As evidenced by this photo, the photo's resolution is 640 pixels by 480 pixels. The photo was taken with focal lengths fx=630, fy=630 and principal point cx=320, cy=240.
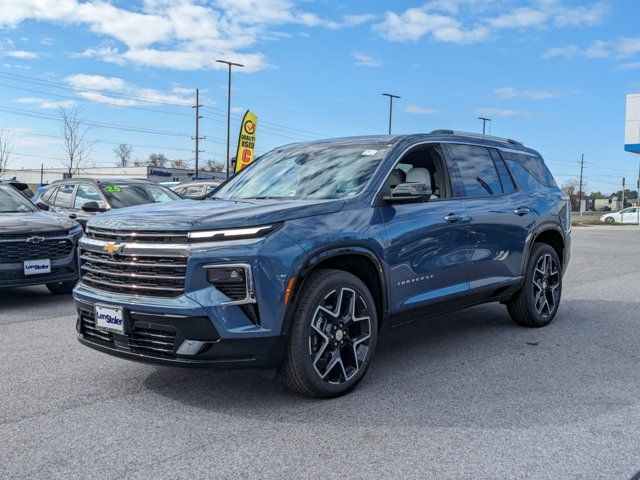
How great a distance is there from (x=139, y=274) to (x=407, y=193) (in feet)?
6.23

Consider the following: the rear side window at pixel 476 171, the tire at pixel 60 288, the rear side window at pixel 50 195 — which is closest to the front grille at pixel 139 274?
the rear side window at pixel 476 171

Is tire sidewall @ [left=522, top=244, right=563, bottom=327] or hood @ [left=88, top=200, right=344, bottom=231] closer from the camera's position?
hood @ [left=88, top=200, right=344, bottom=231]

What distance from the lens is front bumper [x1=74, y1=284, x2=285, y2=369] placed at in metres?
3.67

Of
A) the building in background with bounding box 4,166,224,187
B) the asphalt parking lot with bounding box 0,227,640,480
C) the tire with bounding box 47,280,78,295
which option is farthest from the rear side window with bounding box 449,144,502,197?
the building in background with bounding box 4,166,224,187

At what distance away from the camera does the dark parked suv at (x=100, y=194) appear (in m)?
10.5

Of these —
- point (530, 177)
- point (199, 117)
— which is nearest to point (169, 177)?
point (199, 117)

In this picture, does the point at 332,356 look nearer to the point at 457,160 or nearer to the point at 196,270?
the point at 196,270

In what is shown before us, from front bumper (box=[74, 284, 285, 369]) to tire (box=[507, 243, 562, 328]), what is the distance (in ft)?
10.8

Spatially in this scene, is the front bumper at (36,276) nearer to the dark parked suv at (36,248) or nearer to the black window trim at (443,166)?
the dark parked suv at (36,248)

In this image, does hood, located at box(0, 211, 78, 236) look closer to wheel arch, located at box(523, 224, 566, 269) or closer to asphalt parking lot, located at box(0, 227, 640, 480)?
asphalt parking lot, located at box(0, 227, 640, 480)

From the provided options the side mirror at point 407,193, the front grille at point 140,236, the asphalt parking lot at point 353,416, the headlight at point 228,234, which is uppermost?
the side mirror at point 407,193

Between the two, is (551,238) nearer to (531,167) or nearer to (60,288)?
(531,167)

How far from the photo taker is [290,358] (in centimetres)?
390

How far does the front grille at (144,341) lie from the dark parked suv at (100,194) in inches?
259
